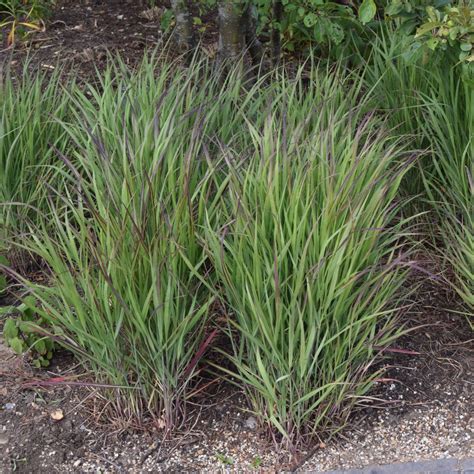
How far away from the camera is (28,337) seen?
3.07 m

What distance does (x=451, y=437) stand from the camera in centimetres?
282

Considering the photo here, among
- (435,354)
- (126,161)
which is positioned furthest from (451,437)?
(126,161)

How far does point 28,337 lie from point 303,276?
108cm

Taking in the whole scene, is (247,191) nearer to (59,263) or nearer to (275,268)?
(275,268)

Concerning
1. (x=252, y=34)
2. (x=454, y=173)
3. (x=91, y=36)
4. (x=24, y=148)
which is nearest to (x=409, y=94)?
(x=454, y=173)

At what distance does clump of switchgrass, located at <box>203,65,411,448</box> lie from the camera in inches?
102

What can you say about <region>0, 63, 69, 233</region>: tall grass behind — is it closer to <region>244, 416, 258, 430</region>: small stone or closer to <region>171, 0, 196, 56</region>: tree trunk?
<region>171, 0, 196, 56</region>: tree trunk

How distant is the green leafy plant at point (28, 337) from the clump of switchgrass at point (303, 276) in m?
0.71

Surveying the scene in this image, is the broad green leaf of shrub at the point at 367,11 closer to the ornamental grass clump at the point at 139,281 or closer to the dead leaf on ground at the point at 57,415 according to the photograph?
the ornamental grass clump at the point at 139,281

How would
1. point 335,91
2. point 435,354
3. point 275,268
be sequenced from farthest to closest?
point 335,91
point 435,354
point 275,268

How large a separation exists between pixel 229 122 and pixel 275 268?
1.14 m

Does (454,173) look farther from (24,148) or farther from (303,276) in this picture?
(24,148)

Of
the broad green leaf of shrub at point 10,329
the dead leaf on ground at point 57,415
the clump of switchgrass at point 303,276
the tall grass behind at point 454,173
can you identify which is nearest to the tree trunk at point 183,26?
the tall grass behind at point 454,173

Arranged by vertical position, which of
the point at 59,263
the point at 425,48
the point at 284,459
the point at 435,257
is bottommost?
the point at 284,459
